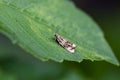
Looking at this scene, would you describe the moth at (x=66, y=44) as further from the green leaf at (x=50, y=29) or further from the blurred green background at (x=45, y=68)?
the blurred green background at (x=45, y=68)

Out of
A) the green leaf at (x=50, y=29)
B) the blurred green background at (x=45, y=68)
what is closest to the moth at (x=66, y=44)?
the green leaf at (x=50, y=29)

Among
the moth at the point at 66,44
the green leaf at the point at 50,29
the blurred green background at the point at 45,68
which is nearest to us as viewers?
the green leaf at the point at 50,29

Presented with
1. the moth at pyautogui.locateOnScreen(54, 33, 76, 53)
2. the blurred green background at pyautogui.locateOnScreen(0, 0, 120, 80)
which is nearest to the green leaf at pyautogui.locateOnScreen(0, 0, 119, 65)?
the moth at pyautogui.locateOnScreen(54, 33, 76, 53)

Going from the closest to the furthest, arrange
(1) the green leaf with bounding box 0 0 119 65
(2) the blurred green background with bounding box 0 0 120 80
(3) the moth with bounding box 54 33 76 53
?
(1) the green leaf with bounding box 0 0 119 65 → (3) the moth with bounding box 54 33 76 53 → (2) the blurred green background with bounding box 0 0 120 80

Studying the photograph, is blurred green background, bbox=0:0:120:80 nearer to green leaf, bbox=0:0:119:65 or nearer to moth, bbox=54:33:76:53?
green leaf, bbox=0:0:119:65

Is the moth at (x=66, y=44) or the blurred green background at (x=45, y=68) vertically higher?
the moth at (x=66, y=44)

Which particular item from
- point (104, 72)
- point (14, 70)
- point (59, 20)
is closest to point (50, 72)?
point (14, 70)

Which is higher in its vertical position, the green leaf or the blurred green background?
the green leaf

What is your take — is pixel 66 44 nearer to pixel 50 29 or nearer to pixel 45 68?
pixel 50 29

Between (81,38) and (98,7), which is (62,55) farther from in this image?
(98,7)
